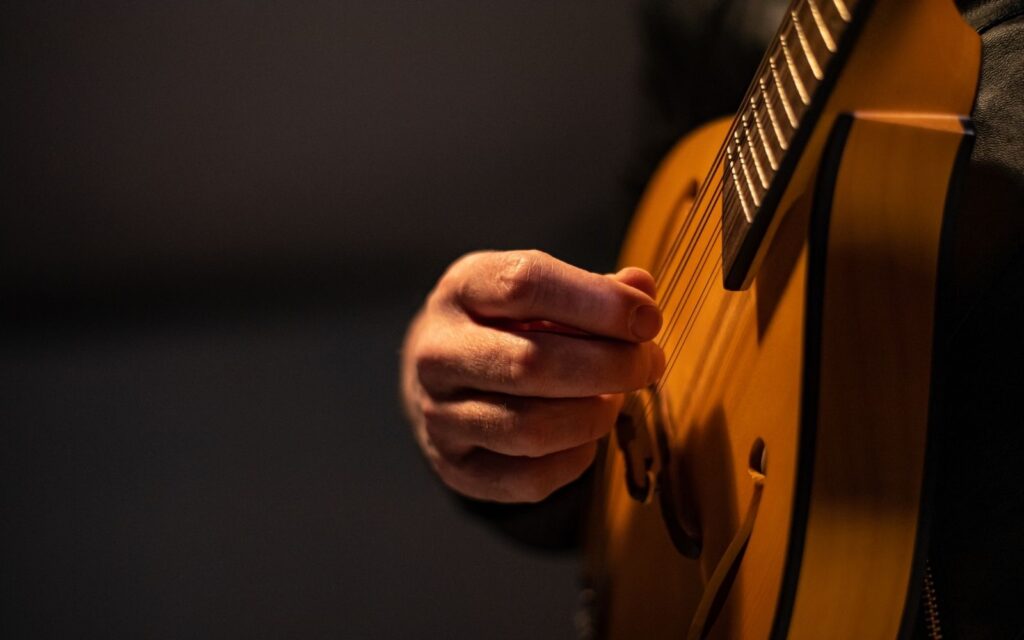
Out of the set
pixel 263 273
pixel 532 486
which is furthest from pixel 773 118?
pixel 263 273

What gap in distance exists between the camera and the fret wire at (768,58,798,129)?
0.93 ft

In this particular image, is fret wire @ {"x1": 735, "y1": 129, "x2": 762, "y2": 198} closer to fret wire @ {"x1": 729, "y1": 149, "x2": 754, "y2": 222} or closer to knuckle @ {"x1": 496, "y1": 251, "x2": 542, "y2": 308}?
fret wire @ {"x1": 729, "y1": 149, "x2": 754, "y2": 222}

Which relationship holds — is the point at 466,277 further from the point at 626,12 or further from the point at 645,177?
the point at 626,12

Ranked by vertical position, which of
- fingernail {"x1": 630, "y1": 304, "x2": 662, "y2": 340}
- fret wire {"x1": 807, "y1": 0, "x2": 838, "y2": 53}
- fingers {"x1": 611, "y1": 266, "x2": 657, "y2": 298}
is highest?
fret wire {"x1": 807, "y1": 0, "x2": 838, "y2": 53}

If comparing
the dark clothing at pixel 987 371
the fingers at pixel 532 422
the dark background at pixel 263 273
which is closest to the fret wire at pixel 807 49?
the dark clothing at pixel 987 371

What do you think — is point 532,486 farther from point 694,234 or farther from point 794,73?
point 794,73

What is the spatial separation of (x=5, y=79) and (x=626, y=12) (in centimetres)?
75

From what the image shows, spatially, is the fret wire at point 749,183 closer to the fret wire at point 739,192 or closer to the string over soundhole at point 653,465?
the fret wire at point 739,192

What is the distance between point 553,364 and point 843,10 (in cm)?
20

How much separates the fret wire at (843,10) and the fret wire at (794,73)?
0.02 meters

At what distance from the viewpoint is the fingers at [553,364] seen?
0.40m

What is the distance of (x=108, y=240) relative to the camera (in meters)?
1.17

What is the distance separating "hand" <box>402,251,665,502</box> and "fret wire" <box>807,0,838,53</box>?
5.9 inches

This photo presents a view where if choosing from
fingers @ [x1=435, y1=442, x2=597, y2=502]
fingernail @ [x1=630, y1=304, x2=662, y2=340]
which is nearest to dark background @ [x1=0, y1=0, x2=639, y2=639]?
fingers @ [x1=435, y1=442, x2=597, y2=502]
